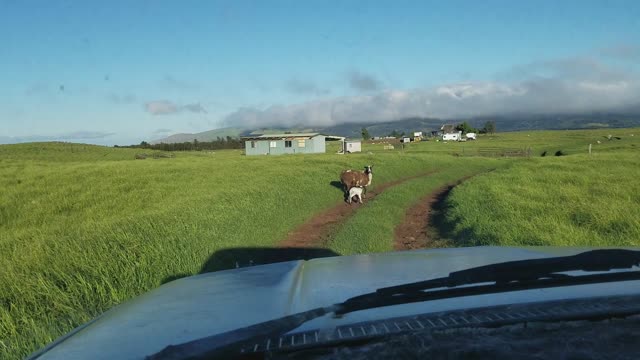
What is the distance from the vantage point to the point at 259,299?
264 centimetres

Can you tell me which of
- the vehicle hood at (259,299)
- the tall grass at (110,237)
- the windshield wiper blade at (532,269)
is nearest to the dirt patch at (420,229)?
the tall grass at (110,237)

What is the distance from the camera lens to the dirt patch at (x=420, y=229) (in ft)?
Answer: 41.0

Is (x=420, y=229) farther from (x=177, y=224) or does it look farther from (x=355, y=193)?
(x=177, y=224)

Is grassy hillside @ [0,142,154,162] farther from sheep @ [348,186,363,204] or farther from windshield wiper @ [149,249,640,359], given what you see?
windshield wiper @ [149,249,640,359]

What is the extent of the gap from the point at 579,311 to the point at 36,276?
7203 millimetres

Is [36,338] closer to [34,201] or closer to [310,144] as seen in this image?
[34,201]

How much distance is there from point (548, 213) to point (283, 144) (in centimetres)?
6156

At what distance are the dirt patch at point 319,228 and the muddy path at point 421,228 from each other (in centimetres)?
178

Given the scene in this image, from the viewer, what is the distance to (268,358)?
5.56ft

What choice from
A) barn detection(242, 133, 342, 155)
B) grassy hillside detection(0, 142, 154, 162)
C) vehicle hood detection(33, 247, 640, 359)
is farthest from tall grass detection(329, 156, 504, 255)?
grassy hillside detection(0, 142, 154, 162)

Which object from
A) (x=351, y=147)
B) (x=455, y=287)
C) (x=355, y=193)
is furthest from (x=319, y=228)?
(x=351, y=147)

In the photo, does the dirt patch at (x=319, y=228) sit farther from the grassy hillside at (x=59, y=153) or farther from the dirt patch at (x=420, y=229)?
the grassy hillside at (x=59, y=153)

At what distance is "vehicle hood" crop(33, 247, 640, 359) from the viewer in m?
2.06

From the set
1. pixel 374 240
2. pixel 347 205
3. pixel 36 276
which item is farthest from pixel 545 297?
pixel 347 205
